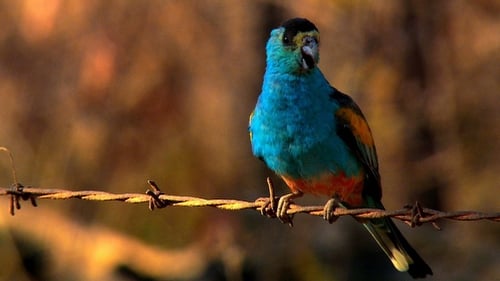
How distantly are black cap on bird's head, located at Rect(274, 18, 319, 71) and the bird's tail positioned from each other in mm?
960

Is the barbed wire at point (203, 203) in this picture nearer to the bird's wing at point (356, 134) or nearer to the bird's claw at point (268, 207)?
the bird's claw at point (268, 207)

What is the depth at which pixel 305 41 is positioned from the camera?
6516 millimetres

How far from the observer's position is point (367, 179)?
680 centimetres

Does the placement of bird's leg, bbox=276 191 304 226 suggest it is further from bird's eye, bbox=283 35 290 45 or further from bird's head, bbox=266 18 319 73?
bird's eye, bbox=283 35 290 45

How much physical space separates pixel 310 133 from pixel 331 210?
70cm

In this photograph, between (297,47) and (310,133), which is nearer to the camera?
(310,133)

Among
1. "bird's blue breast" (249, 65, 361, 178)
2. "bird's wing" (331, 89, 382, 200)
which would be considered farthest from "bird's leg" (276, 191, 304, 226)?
"bird's wing" (331, 89, 382, 200)

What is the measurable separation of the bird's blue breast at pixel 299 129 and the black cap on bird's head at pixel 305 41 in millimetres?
73

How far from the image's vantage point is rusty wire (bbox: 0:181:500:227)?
16.3ft

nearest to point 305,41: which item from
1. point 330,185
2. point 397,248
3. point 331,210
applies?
point 330,185

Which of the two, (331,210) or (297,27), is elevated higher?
(297,27)

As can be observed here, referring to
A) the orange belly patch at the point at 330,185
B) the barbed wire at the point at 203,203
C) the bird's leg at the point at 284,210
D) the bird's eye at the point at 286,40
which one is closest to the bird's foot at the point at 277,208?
the bird's leg at the point at 284,210

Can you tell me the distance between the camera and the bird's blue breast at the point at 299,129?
6.41 meters

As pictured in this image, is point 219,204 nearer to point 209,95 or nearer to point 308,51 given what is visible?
point 308,51
